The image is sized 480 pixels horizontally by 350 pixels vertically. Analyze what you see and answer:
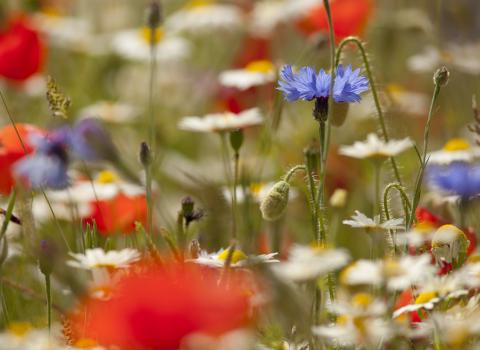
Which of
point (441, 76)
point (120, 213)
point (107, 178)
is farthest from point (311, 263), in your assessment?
point (107, 178)

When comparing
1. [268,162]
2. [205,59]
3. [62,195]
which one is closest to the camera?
[62,195]

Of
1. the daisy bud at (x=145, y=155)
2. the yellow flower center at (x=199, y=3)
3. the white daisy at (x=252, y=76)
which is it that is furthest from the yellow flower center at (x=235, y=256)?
the yellow flower center at (x=199, y=3)

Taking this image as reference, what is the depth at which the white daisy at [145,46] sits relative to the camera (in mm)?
2369

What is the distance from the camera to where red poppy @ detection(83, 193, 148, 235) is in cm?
117

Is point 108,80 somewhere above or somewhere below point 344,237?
above

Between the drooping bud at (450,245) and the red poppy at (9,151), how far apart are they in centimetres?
45

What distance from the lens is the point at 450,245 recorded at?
91 cm

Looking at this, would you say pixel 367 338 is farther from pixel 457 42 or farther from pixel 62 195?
pixel 457 42

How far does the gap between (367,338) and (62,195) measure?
0.66m

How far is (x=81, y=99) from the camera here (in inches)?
90.4

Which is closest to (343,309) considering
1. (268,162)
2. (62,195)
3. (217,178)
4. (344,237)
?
(62,195)

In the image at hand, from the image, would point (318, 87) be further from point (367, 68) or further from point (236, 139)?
point (236, 139)

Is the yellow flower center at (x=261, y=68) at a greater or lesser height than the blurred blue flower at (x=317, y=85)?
greater

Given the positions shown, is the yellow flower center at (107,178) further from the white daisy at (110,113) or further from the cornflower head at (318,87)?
the white daisy at (110,113)
